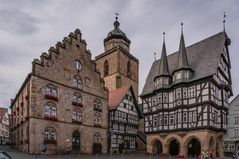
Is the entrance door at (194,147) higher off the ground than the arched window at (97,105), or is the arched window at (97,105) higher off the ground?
the arched window at (97,105)

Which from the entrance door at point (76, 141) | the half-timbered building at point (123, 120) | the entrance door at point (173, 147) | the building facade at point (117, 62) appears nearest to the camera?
the entrance door at point (76, 141)

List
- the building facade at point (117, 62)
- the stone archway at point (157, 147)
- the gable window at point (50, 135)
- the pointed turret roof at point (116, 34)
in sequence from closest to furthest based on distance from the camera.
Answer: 1. the gable window at point (50, 135)
2. the stone archway at point (157, 147)
3. the building facade at point (117, 62)
4. the pointed turret roof at point (116, 34)

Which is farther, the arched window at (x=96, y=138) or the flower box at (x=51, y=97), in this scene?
the arched window at (x=96, y=138)

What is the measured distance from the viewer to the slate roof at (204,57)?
42.1m

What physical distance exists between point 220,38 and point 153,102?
→ 1324 centimetres

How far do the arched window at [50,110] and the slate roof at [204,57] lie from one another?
1635 cm

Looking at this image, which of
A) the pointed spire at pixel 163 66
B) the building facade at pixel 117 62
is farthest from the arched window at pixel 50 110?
the building facade at pixel 117 62

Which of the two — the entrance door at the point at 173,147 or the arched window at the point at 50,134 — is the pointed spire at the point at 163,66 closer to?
the entrance door at the point at 173,147

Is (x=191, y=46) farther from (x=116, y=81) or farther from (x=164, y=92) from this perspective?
(x=116, y=81)

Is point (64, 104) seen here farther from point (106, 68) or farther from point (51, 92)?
point (106, 68)

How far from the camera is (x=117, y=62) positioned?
6500 centimetres

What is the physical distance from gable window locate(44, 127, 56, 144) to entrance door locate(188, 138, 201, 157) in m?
18.2

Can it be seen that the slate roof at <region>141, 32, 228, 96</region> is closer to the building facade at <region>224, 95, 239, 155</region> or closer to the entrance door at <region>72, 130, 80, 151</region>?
the entrance door at <region>72, 130, 80, 151</region>

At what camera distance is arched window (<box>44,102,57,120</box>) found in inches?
1494
